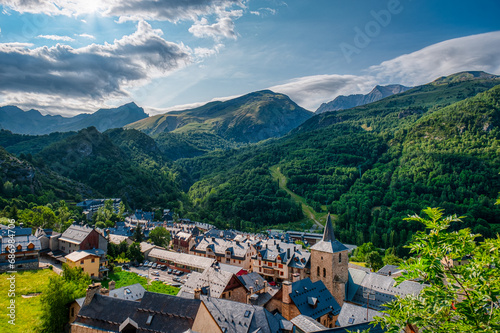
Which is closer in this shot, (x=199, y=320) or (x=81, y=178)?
(x=199, y=320)

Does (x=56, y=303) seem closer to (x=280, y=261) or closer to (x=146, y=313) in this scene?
(x=146, y=313)

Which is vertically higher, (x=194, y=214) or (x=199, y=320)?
(x=199, y=320)

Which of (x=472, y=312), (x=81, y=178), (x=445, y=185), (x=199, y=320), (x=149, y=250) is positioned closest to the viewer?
(x=472, y=312)


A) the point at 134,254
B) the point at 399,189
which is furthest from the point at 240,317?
the point at 399,189

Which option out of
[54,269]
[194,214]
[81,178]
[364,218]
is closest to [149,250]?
[54,269]

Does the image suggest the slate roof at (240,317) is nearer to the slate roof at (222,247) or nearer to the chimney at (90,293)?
the chimney at (90,293)

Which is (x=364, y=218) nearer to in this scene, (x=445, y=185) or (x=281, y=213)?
(x=281, y=213)

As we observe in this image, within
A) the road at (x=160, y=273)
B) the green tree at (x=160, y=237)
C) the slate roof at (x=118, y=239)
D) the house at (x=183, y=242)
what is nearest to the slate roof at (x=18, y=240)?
the road at (x=160, y=273)

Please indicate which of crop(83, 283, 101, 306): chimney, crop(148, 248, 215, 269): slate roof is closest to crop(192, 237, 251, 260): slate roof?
crop(148, 248, 215, 269): slate roof

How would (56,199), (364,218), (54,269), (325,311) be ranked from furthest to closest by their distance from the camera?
(364,218), (56,199), (54,269), (325,311)
